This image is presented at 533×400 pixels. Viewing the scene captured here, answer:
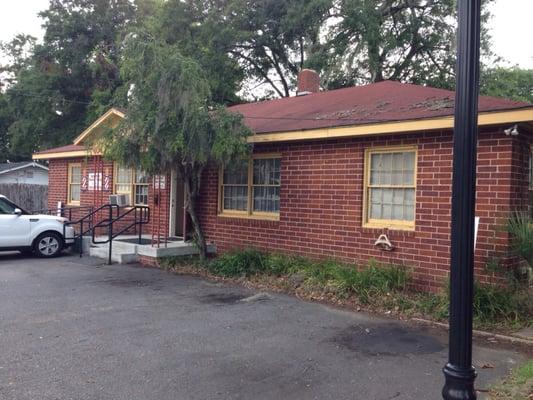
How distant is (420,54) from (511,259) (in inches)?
854

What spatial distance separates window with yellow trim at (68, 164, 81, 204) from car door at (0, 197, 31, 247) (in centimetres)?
426

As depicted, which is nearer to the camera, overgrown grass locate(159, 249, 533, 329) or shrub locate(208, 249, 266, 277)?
overgrown grass locate(159, 249, 533, 329)

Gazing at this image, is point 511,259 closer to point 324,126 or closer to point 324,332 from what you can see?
point 324,332

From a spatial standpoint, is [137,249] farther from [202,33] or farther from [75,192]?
[202,33]

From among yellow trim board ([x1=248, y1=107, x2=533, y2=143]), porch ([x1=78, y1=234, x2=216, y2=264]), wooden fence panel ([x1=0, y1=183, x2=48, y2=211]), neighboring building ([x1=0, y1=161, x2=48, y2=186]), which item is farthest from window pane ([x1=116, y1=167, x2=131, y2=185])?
neighboring building ([x1=0, y1=161, x2=48, y2=186])

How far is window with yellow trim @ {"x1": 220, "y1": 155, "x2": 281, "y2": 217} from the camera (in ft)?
37.5

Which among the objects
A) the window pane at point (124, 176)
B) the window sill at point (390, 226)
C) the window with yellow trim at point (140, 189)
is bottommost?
the window sill at point (390, 226)

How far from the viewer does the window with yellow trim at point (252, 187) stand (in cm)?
1144

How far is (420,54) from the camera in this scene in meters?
27.6

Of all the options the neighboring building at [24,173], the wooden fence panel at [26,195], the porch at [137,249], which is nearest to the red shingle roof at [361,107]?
the porch at [137,249]

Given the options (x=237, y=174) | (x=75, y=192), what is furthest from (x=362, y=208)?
(x=75, y=192)

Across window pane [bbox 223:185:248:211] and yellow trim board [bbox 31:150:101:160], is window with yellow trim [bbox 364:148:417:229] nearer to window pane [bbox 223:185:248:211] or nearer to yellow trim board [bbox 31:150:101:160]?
window pane [bbox 223:185:248:211]

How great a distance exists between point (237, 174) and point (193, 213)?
1.38 meters

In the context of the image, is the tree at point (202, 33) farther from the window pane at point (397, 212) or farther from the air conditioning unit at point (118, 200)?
the window pane at point (397, 212)
